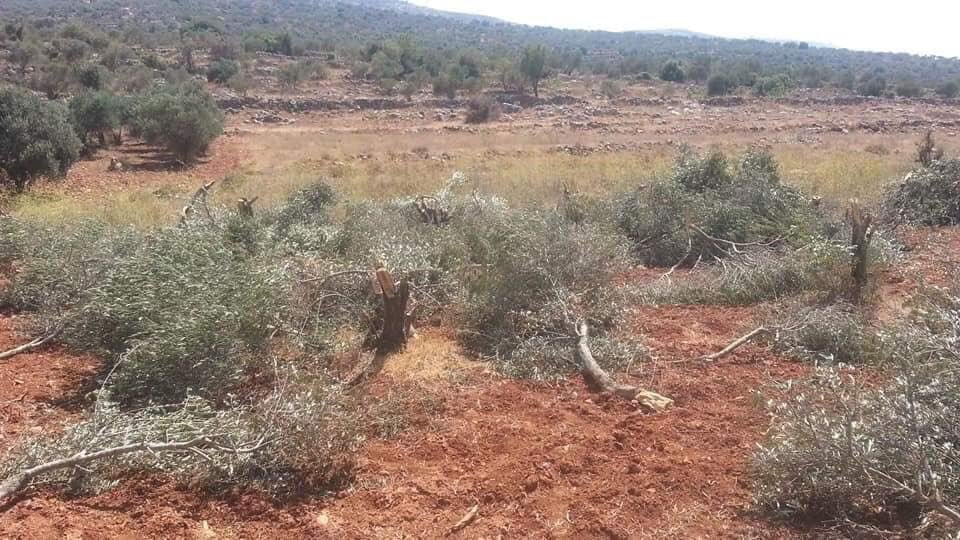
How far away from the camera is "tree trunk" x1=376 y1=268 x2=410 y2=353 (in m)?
5.98

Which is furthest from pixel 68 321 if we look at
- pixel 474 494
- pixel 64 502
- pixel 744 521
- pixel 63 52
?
pixel 63 52

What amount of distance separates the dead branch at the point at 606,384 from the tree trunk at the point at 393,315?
161cm

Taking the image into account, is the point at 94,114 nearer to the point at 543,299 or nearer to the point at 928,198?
the point at 543,299

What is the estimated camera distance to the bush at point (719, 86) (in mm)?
39969

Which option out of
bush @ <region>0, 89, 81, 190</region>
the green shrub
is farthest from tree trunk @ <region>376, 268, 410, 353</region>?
bush @ <region>0, 89, 81, 190</region>

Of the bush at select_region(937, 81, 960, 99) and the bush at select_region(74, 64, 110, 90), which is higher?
the bush at select_region(937, 81, 960, 99)

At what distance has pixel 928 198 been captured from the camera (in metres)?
10.1

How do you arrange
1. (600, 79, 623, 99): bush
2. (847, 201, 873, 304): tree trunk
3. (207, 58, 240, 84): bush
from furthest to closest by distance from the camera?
(600, 79, 623, 99): bush → (207, 58, 240, 84): bush → (847, 201, 873, 304): tree trunk

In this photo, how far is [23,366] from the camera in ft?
18.1

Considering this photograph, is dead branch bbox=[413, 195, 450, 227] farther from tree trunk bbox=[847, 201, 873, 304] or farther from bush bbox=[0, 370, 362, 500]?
bush bbox=[0, 370, 362, 500]

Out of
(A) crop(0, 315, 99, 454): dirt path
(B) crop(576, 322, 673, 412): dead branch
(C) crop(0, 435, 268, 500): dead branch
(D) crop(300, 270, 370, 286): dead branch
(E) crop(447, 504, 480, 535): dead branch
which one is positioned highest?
(D) crop(300, 270, 370, 286): dead branch

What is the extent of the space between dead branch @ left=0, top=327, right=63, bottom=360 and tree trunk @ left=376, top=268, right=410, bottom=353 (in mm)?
2927

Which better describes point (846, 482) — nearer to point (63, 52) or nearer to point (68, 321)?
point (68, 321)

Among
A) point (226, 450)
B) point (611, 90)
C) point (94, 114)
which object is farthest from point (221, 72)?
point (226, 450)
